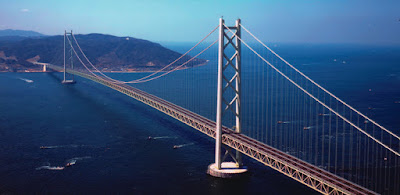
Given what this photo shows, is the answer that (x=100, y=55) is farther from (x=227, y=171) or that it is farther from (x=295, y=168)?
(x=295, y=168)

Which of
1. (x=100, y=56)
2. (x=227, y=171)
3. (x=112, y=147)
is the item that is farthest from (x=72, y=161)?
(x=100, y=56)

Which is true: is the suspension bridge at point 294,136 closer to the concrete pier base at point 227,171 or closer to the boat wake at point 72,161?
the concrete pier base at point 227,171

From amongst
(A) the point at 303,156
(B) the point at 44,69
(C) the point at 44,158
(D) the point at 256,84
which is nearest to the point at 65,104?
(C) the point at 44,158

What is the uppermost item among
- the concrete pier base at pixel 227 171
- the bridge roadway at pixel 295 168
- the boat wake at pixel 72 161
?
the bridge roadway at pixel 295 168

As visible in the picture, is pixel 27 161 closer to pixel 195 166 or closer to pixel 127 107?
pixel 195 166

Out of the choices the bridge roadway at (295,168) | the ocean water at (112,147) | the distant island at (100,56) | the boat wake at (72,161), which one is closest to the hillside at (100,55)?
the distant island at (100,56)

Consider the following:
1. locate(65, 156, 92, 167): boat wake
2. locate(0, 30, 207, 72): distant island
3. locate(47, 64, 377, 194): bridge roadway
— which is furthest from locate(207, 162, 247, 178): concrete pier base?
locate(0, 30, 207, 72): distant island
